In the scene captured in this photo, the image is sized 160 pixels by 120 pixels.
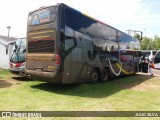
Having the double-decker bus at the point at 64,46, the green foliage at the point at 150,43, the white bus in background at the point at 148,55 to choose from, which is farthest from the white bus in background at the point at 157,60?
the green foliage at the point at 150,43

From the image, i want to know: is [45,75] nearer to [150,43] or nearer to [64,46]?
[64,46]

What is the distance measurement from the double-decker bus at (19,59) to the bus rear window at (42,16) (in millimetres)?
3816

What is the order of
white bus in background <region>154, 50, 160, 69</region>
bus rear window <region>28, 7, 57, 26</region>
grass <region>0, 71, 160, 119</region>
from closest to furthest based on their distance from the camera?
grass <region>0, 71, 160, 119</region>, bus rear window <region>28, 7, 57, 26</region>, white bus in background <region>154, 50, 160, 69</region>

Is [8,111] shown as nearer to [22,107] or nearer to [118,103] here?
[22,107]

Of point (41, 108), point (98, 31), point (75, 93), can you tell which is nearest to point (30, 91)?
point (75, 93)

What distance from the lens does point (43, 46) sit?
31.8 feet

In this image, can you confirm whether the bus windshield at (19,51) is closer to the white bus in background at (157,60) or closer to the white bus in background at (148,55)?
the white bus in background at (148,55)

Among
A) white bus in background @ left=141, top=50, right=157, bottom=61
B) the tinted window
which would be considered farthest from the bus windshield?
white bus in background @ left=141, top=50, right=157, bottom=61

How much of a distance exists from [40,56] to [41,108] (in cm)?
322

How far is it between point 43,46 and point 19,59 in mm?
4689

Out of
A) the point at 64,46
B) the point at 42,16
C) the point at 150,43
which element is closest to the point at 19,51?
the point at 42,16

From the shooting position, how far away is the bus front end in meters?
9.22

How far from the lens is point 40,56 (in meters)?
9.82

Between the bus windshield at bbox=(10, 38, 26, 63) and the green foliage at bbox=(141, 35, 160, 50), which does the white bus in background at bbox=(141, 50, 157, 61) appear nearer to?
the bus windshield at bbox=(10, 38, 26, 63)
